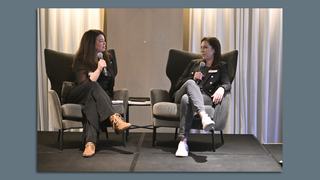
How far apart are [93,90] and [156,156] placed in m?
0.78

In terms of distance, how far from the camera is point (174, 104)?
113 inches

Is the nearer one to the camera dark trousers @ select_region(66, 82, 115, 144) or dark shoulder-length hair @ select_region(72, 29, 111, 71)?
dark trousers @ select_region(66, 82, 115, 144)

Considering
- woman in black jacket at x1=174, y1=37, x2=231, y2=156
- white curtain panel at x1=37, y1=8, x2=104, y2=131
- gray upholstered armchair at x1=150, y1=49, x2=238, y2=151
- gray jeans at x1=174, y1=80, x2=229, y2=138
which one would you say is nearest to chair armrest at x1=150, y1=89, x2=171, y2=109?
gray upholstered armchair at x1=150, y1=49, x2=238, y2=151

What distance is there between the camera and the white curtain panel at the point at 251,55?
3.51m

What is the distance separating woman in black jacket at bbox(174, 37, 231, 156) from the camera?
8.74ft

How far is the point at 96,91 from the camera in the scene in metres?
2.70

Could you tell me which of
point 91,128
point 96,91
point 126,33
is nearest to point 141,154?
point 91,128

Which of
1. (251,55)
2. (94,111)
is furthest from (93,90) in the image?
(251,55)

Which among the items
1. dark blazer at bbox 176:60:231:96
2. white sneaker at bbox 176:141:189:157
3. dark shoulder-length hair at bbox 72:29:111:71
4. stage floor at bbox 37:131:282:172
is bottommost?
stage floor at bbox 37:131:282:172

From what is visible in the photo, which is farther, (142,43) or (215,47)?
(142,43)

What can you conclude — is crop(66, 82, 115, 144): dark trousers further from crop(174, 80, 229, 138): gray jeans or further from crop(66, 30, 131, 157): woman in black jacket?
crop(174, 80, 229, 138): gray jeans

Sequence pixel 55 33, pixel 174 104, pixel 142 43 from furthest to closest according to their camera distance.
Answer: pixel 142 43
pixel 55 33
pixel 174 104

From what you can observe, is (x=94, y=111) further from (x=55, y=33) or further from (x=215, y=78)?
(x=55, y=33)

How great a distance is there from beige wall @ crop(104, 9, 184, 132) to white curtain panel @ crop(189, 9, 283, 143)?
12.7 inches
